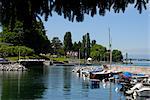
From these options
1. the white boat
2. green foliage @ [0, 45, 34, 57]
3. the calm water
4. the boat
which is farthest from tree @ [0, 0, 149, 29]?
green foliage @ [0, 45, 34, 57]

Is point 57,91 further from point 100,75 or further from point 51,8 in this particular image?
point 51,8

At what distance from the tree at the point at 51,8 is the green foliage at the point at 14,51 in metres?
136

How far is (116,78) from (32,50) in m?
89.0

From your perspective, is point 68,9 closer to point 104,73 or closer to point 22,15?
point 22,15

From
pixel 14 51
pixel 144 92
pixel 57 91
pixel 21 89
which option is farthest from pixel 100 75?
pixel 14 51

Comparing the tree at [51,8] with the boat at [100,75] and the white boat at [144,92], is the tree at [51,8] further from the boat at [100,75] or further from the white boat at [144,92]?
the boat at [100,75]

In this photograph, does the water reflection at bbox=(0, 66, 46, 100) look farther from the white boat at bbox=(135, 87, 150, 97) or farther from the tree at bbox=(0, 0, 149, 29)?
the tree at bbox=(0, 0, 149, 29)

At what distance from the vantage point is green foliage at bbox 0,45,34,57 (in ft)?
468

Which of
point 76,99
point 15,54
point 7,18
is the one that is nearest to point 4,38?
point 15,54

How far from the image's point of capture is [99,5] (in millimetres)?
6566

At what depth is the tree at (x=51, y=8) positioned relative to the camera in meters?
6.36

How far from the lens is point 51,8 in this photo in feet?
21.5

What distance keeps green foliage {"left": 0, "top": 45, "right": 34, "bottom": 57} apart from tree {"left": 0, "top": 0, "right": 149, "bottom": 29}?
136065 mm

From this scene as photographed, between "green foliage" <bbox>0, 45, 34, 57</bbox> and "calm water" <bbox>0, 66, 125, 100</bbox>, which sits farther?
"green foliage" <bbox>0, 45, 34, 57</bbox>
